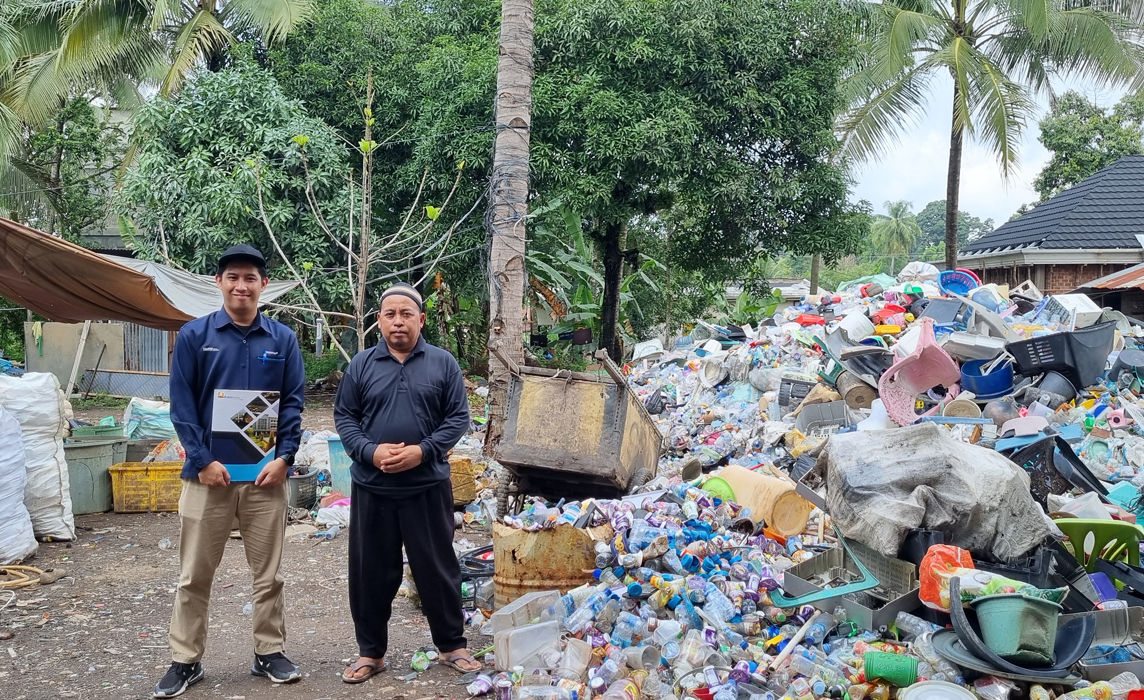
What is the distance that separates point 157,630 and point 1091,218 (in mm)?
19299

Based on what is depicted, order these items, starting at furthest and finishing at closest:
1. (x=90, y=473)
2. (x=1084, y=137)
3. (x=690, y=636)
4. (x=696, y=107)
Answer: (x=1084, y=137)
(x=696, y=107)
(x=90, y=473)
(x=690, y=636)

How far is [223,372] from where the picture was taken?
356cm

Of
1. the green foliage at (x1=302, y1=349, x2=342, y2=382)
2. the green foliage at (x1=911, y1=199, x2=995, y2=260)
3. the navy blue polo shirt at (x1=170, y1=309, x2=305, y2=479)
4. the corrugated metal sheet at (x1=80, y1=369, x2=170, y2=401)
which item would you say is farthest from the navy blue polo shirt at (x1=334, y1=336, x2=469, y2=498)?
the green foliage at (x1=911, y1=199, x2=995, y2=260)

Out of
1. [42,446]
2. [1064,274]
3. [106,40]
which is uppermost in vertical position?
[106,40]

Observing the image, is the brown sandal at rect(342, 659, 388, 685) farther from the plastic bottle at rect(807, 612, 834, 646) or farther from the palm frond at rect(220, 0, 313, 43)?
the palm frond at rect(220, 0, 313, 43)

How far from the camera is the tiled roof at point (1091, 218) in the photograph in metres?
17.4

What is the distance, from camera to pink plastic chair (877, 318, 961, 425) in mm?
7805

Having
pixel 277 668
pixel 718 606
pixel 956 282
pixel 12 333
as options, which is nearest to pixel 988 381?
pixel 956 282

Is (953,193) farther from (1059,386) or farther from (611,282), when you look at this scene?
(1059,386)

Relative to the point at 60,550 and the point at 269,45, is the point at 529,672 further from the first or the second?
the point at 269,45

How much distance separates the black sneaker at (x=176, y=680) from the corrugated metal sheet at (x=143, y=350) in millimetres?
13558

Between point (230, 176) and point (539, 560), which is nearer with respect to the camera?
point (539, 560)

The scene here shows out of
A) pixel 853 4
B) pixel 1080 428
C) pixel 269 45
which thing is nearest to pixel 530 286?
pixel 269 45

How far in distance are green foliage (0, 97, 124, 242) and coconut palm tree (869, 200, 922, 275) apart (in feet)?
145
